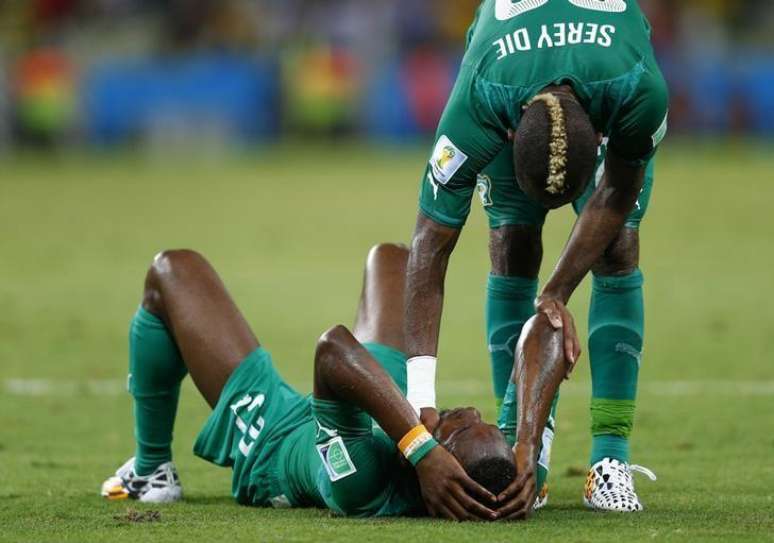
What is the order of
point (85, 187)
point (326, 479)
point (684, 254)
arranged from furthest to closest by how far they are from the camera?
point (85, 187) → point (684, 254) → point (326, 479)

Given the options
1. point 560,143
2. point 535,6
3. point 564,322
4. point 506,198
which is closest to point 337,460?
point 564,322

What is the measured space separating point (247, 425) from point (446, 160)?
46.0 inches

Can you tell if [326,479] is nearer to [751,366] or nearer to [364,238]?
[751,366]

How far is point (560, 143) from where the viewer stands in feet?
15.4

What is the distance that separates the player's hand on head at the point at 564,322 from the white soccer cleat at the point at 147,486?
1.55 meters

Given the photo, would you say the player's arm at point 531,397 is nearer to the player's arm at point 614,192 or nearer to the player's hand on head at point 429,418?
the player's arm at point 614,192

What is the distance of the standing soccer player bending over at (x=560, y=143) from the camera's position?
15.7ft

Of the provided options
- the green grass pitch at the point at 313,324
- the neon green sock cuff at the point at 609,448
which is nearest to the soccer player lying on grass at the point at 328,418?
the green grass pitch at the point at 313,324

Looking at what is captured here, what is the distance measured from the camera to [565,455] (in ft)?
21.4

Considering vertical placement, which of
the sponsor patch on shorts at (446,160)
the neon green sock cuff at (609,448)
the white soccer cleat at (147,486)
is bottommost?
the white soccer cleat at (147,486)

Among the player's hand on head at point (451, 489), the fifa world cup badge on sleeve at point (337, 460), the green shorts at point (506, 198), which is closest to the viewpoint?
the player's hand on head at point (451, 489)

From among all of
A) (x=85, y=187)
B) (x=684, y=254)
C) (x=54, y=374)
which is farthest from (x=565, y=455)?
(x=85, y=187)

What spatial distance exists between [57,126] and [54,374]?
52.8 feet

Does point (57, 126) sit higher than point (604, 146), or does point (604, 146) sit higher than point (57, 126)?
point (604, 146)
